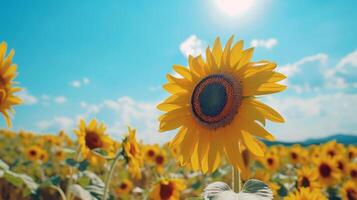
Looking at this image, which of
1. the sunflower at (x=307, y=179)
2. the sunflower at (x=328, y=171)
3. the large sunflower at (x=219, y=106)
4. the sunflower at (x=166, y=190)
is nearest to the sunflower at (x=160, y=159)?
the sunflower at (x=328, y=171)

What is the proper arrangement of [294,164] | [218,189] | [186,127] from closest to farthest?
[218,189], [186,127], [294,164]

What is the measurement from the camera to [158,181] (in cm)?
437

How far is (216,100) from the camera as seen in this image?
2.91 m

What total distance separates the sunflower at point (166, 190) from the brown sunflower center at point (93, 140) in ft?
4.97

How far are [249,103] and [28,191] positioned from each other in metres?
3.02

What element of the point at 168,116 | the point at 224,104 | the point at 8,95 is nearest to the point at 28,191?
Answer: the point at 8,95

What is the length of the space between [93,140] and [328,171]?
4887 mm

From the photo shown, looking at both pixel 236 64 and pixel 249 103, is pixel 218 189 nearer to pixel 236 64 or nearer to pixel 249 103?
pixel 249 103

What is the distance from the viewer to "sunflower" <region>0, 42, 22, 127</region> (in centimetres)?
434

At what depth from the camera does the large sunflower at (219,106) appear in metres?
2.56

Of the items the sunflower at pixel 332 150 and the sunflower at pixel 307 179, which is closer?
the sunflower at pixel 307 179

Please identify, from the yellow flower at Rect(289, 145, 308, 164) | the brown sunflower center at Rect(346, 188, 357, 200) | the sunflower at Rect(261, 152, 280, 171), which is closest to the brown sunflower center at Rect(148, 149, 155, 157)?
the sunflower at Rect(261, 152, 280, 171)

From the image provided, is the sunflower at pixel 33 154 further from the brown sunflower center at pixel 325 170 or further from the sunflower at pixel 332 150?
the sunflower at pixel 332 150

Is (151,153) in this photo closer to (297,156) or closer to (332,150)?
(297,156)
